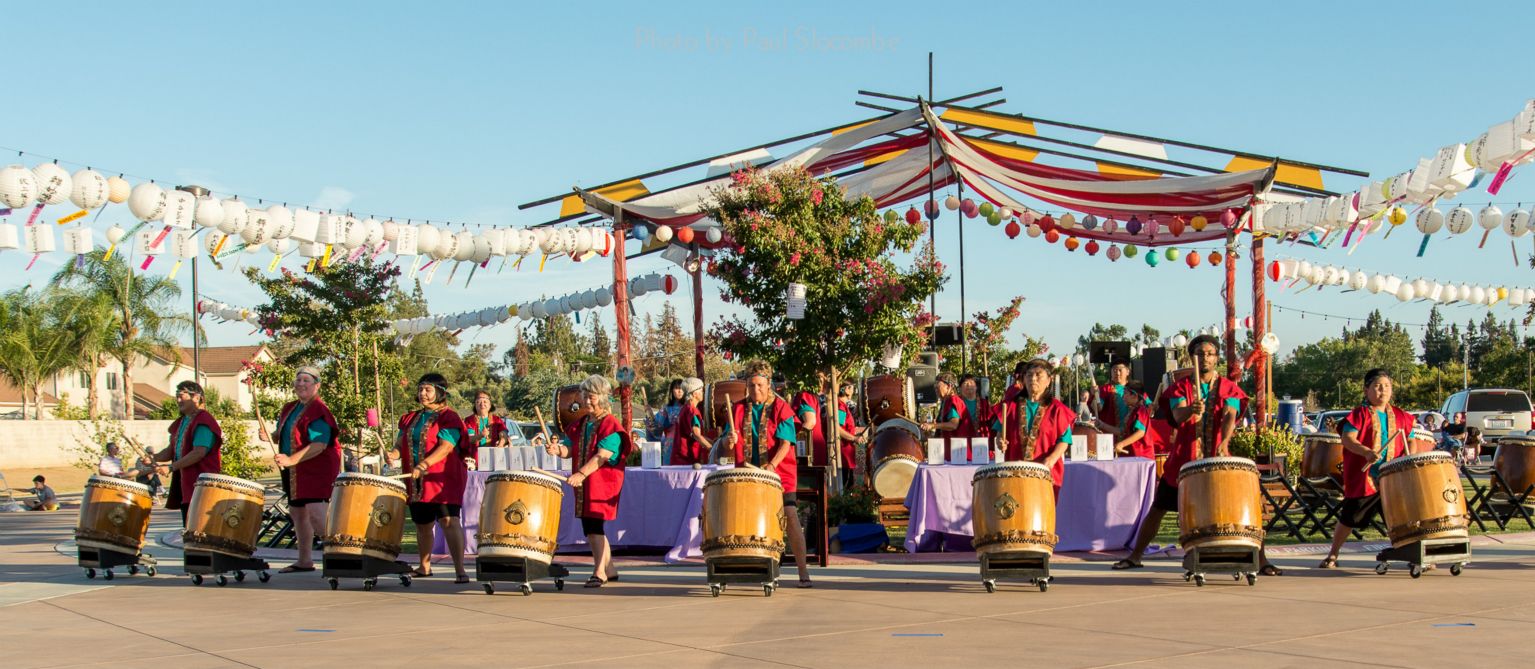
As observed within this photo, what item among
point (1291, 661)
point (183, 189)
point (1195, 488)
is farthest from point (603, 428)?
point (183, 189)

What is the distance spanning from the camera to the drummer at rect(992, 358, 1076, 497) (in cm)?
921

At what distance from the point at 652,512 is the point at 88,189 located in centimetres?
539

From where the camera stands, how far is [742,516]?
8.68m

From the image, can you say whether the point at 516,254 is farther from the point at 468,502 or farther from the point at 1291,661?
the point at 1291,661

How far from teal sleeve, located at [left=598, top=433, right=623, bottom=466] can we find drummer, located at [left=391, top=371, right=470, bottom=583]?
1067 millimetres

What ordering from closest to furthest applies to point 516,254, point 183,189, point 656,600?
point 656,600 → point 183,189 → point 516,254

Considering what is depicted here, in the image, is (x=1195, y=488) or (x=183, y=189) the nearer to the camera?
(x=1195, y=488)

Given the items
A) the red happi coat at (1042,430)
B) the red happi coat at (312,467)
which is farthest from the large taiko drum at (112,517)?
the red happi coat at (1042,430)

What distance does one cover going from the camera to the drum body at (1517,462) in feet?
39.9

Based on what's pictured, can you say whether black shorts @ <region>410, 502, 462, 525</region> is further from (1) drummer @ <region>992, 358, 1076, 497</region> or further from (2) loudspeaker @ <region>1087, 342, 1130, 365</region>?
(2) loudspeaker @ <region>1087, 342, 1130, 365</region>

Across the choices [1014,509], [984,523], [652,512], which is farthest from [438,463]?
[1014,509]

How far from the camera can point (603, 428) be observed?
9.20 m

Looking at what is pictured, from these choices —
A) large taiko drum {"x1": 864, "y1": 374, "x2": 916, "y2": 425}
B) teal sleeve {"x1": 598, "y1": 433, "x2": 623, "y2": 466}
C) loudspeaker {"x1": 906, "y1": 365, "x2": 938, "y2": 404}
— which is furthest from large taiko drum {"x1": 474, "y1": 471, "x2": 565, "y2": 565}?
loudspeaker {"x1": 906, "y1": 365, "x2": 938, "y2": 404}

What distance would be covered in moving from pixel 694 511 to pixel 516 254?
22.7 feet
